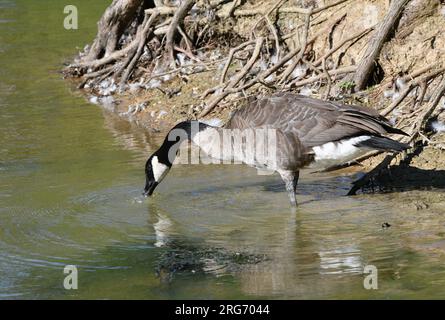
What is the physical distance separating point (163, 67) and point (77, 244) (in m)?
5.83

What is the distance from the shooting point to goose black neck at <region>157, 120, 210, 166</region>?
8055mm

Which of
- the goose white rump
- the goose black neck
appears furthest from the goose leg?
the goose black neck

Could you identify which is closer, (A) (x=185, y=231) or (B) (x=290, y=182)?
(A) (x=185, y=231)

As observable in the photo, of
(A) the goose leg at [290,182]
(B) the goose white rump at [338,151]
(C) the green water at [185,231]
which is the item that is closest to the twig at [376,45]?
(C) the green water at [185,231]

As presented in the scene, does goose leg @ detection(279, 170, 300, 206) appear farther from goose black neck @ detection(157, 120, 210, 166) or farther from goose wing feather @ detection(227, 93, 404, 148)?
goose black neck @ detection(157, 120, 210, 166)

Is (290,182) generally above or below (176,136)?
below

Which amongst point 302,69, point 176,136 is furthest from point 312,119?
point 302,69

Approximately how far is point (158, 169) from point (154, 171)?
0.07 m

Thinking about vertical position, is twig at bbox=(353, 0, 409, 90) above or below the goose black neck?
above

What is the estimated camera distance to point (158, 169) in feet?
26.1

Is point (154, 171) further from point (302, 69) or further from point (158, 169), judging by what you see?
point (302, 69)

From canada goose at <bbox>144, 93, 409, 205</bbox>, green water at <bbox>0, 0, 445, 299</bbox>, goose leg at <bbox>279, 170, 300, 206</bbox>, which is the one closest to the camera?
green water at <bbox>0, 0, 445, 299</bbox>

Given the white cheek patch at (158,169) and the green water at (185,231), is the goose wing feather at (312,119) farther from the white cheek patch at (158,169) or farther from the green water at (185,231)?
the white cheek patch at (158,169)

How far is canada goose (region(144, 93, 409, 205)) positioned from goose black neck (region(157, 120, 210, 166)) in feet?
1.86
